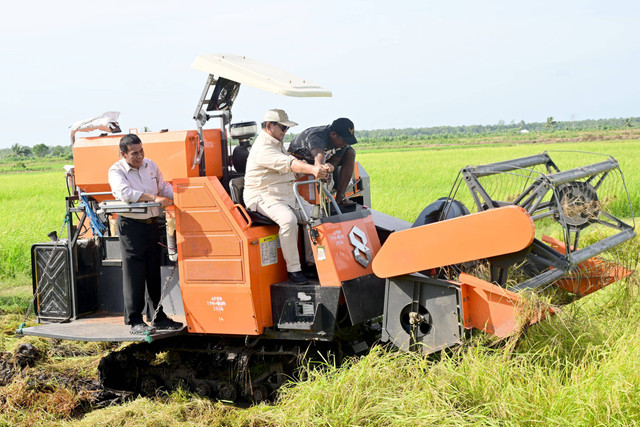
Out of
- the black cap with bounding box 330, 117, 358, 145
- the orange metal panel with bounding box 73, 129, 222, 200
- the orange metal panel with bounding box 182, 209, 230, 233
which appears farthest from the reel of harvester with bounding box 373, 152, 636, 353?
the black cap with bounding box 330, 117, 358, 145

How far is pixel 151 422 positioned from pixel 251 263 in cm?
141

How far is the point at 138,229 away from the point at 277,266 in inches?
47.9

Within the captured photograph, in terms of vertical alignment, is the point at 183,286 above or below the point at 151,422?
above

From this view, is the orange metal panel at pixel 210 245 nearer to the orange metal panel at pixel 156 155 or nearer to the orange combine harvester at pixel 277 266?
the orange combine harvester at pixel 277 266

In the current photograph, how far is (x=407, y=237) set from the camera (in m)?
4.97

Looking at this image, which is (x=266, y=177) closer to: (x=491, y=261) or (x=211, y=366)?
(x=211, y=366)

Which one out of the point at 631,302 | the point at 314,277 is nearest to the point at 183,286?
the point at 314,277

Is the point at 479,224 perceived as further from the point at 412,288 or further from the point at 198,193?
the point at 198,193

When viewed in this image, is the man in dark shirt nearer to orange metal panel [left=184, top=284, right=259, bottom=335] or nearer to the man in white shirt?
the man in white shirt

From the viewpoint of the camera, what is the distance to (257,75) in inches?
220

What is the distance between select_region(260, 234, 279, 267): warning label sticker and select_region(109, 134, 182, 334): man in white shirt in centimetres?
86

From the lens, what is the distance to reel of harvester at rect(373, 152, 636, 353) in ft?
15.1

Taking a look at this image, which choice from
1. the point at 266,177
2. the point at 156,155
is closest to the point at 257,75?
the point at 266,177

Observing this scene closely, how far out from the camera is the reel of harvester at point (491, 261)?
15.1ft
